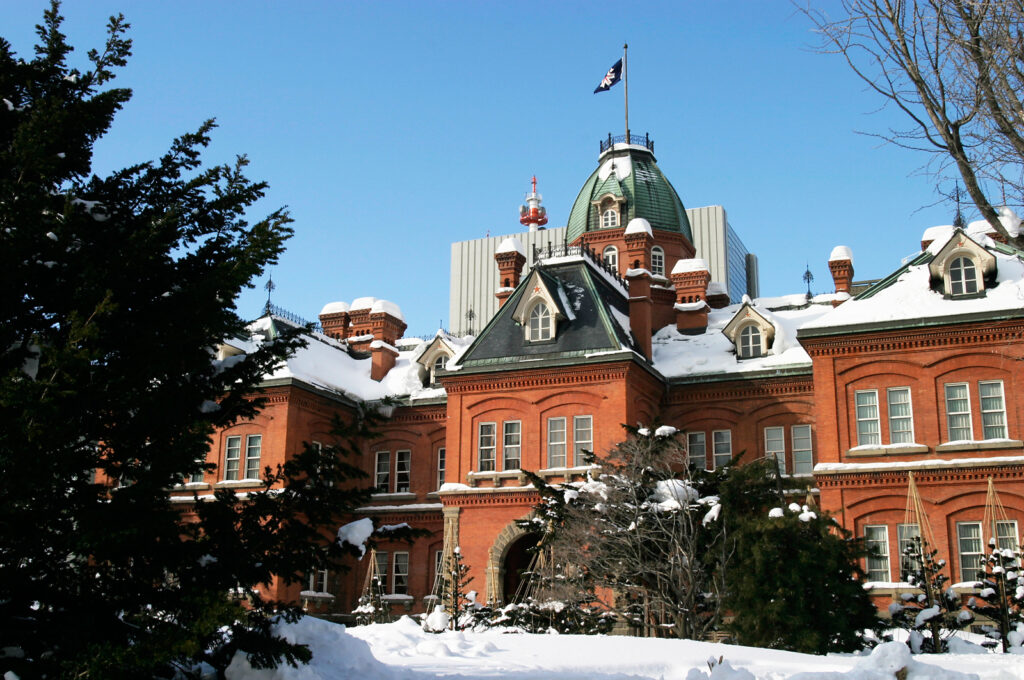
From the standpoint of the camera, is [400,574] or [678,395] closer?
[678,395]

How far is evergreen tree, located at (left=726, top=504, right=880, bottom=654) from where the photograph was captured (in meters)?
17.2

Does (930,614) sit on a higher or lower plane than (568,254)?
lower

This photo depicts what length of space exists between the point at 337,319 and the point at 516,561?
49.9ft

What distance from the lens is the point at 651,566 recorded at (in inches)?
768

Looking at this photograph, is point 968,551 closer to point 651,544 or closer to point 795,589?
point 651,544

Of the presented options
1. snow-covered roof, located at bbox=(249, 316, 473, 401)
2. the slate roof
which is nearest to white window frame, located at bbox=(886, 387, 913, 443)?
the slate roof

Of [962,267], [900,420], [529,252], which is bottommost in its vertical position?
[900,420]

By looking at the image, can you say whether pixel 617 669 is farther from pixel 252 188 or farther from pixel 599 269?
pixel 599 269

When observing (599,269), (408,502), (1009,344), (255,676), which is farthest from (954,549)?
(255,676)

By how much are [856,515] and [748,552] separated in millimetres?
10378

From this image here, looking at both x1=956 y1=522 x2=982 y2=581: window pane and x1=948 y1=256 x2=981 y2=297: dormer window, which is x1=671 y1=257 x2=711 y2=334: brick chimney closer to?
x1=948 y1=256 x2=981 y2=297: dormer window

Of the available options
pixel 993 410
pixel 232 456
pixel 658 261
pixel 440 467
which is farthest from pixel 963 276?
pixel 232 456

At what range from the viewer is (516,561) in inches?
1286

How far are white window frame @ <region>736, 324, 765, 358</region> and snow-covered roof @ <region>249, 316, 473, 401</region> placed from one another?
30.4ft
